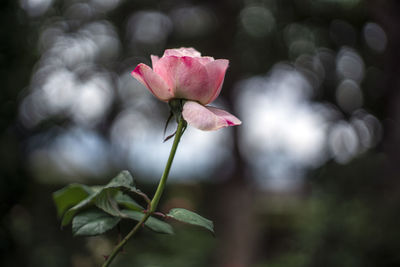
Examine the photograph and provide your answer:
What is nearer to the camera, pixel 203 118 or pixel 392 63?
pixel 203 118

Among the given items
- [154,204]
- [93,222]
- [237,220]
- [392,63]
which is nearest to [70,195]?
[93,222]

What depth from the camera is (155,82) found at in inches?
18.9

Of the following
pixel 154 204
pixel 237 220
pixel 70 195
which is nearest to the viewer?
pixel 154 204

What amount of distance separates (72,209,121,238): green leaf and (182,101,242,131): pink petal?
172 millimetres

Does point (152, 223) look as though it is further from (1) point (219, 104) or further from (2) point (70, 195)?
(1) point (219, 104)

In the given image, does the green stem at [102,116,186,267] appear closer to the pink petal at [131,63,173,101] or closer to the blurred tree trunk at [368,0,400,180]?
the pink petal at [131,63,173,101]

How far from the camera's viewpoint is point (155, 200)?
435 millimetres

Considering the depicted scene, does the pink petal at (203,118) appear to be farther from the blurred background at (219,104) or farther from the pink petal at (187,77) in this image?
the blurred background at (219,104)

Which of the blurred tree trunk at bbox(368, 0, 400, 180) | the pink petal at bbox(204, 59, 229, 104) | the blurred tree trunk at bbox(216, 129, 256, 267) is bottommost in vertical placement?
the blurred tree trunk at bbox(216, 129, 256, 267)

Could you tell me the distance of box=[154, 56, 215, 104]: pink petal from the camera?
468mm

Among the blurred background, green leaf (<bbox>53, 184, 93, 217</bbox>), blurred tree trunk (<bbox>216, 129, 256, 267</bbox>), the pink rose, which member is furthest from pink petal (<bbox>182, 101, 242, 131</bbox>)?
blurred tree trunk (<bbox>216, 129, 256, 267</bbox>)

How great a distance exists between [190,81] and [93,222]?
0.75ft

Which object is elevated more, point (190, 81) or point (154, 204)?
point (190, 81)

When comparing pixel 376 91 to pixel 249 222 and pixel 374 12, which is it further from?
pixel 249 222
